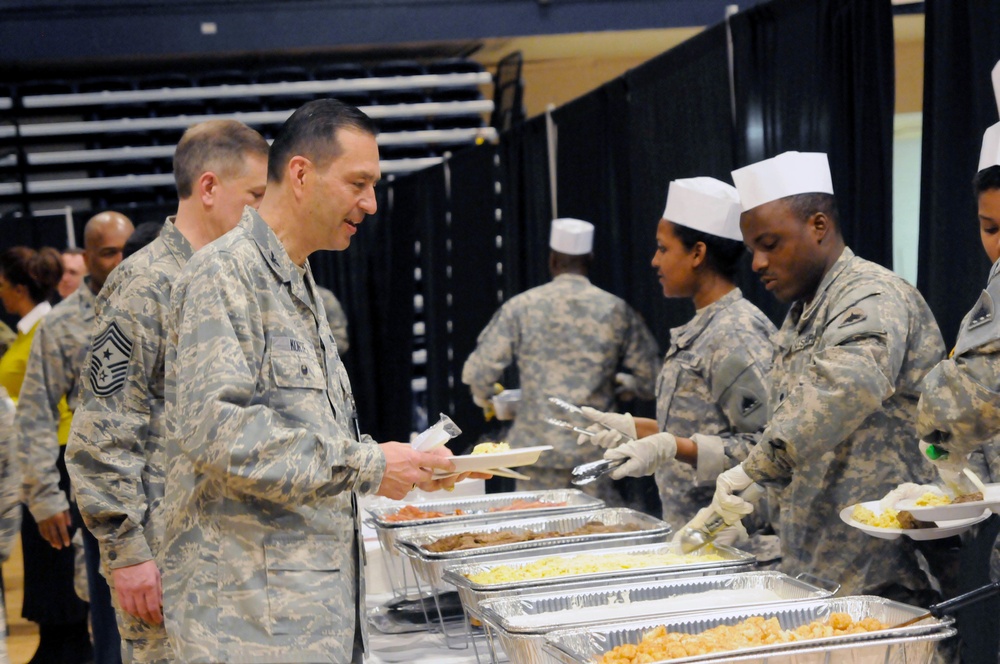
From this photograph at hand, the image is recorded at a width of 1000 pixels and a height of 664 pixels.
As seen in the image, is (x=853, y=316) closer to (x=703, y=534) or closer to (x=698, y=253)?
(x=703, y=534)

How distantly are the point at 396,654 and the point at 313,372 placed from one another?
824 mm

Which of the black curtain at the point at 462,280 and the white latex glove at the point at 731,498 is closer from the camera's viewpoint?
the white latex glove at the point at 731,498

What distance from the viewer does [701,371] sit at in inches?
105

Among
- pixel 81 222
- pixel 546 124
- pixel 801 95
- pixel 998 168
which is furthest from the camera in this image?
pixel 81 222

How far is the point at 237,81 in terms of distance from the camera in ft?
30.3

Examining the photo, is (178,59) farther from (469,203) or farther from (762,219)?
(762,219)

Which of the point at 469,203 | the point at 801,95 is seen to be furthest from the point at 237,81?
the point at 801,95

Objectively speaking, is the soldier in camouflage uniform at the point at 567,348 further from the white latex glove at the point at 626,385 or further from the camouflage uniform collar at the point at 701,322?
the camouflage uniform collar at the point at 701,322

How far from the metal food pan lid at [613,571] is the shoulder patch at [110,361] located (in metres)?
0.67

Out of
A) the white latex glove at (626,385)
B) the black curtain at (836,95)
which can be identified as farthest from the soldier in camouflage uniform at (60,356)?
the black curtain at (836,95)

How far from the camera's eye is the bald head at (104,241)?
388 cm

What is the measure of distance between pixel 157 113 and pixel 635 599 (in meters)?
8.14

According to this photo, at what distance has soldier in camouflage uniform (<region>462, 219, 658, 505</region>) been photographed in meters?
3.81

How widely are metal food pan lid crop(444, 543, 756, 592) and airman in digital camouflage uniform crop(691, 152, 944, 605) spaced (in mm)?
84
